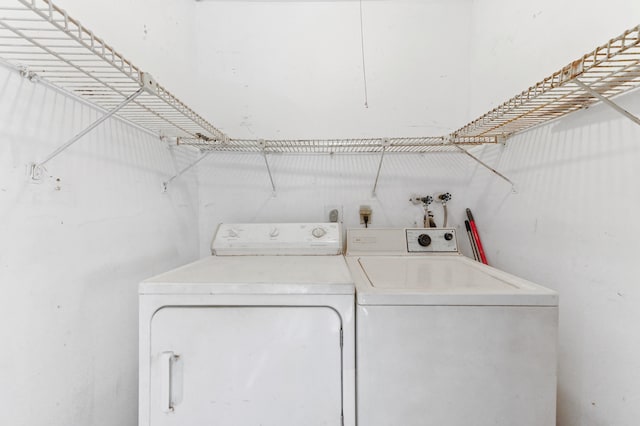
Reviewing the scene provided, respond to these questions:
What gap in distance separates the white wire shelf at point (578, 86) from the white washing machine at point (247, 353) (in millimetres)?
1011

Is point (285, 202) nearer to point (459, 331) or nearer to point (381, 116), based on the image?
point (381, 116)

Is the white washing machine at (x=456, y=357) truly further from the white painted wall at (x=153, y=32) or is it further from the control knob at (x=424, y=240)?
the white painted wall at (x=153, y=32)

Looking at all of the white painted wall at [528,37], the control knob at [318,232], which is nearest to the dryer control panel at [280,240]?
the control knob at [318,232]

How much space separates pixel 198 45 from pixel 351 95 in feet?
4.08

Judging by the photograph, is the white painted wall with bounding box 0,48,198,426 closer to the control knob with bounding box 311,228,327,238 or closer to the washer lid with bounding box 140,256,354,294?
the washer lid with bounding box 140,256,354,294

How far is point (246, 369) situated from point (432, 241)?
4.40 ft

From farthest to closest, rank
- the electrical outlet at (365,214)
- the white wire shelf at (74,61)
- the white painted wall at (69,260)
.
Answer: the electrical outlet at (365,214), the white painted wall at (69,260), the white wire shelf at (74,61)

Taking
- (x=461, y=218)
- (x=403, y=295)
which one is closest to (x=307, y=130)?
(x=461, y=218)

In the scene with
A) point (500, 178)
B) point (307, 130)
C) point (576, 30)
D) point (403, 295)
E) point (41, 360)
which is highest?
point (576, 30)

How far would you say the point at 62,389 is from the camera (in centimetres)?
97

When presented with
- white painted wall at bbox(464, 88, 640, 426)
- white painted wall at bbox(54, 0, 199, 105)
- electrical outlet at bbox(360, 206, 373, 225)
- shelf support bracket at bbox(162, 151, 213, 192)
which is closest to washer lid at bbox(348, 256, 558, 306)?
white painted wall at bbox(464, 88, 640, 426)

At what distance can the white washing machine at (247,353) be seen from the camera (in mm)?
939

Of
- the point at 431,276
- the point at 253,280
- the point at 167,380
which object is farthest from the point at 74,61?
the point at 431,276

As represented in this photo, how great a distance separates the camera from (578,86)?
0.95 m
